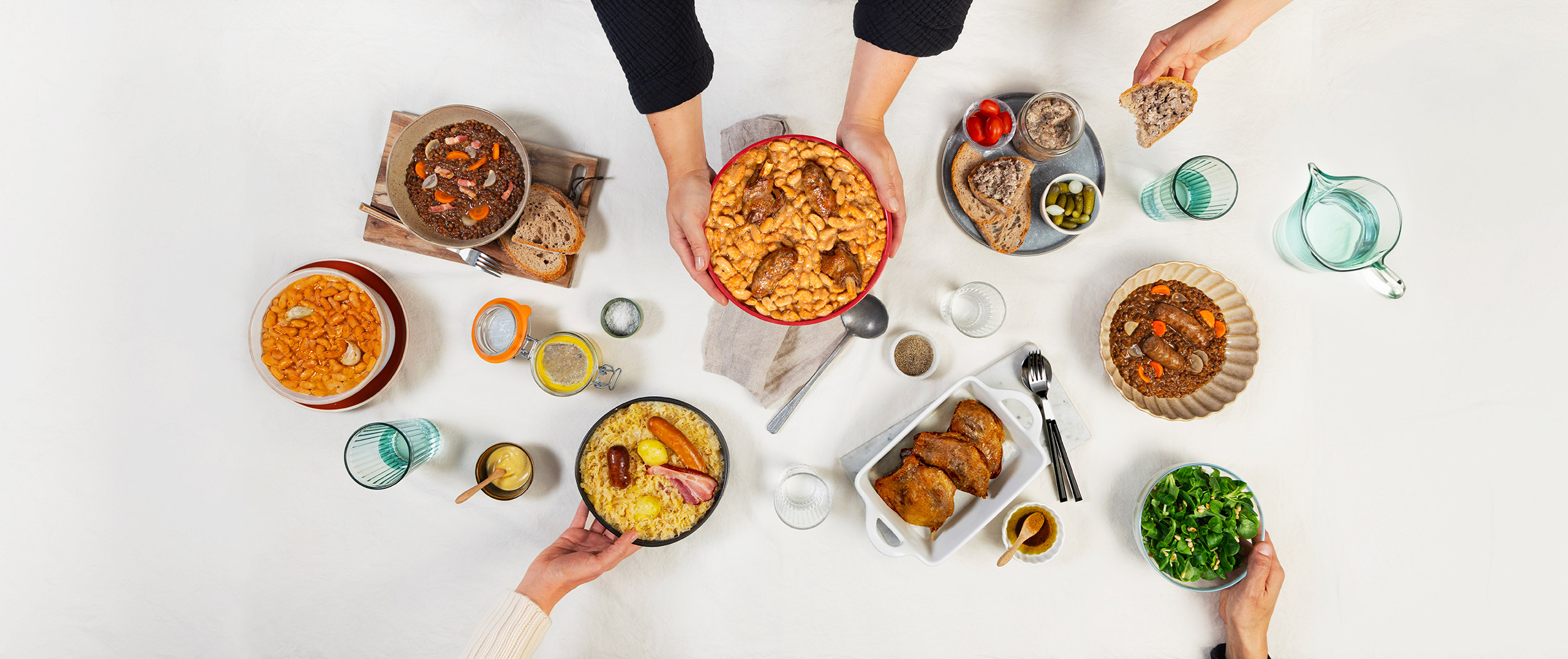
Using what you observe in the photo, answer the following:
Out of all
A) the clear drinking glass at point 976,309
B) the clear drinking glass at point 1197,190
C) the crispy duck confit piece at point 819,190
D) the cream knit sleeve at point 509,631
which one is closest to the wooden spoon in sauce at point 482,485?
the cream knit sleeve at point 509,631

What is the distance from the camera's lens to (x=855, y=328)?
7.41 feet

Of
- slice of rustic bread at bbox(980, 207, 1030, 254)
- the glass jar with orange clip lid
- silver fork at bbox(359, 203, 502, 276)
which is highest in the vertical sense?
slice of rustic bread at bbox(980, 207, 1030, 254)

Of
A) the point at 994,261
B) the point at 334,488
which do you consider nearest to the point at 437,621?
the point at 334,488

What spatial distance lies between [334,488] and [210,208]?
50.2 inches

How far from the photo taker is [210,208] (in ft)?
8.07

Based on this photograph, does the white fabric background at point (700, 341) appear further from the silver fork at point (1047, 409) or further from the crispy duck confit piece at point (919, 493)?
the crispy duck confit piece at point (919, 493)

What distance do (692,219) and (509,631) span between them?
156 centimetres

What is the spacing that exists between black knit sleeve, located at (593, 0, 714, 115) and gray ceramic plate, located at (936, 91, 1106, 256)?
101 cm

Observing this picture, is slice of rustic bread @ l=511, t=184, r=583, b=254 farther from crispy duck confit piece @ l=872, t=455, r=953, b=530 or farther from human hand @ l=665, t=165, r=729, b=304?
crispy duck confit piece @ l=872, t=455, r=953, b=530

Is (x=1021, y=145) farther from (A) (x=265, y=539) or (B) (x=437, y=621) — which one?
(A) (x=265, y=539)

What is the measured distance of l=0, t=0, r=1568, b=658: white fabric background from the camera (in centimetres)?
235

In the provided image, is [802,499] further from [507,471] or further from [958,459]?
[507,471]

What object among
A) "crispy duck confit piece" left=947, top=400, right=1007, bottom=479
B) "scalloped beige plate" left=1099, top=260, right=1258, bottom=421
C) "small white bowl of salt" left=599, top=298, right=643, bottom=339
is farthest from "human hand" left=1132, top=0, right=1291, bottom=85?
"small white bowl of salt" left=599, top=298, right=643, bottom=339

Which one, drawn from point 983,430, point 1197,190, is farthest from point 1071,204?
point 983,430
